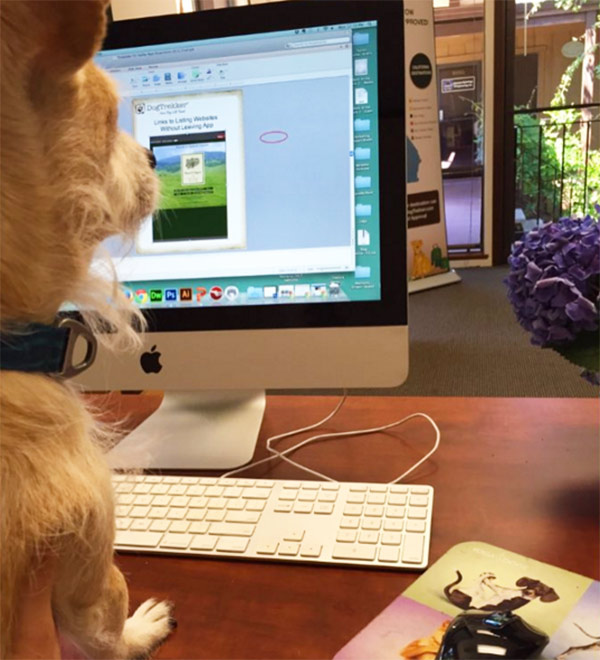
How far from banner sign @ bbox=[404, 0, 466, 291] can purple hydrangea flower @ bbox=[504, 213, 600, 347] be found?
2652 mm

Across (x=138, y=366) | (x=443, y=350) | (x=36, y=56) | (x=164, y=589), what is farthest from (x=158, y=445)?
(x=443, y=350)

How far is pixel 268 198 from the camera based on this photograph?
750 millimetres

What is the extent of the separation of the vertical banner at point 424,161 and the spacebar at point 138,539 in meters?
2.89

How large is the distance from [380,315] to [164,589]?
0.36 m

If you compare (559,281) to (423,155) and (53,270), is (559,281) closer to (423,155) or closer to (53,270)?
(53,270)

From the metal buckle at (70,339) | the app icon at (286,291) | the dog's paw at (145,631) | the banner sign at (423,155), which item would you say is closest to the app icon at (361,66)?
the app icon at (286,291)

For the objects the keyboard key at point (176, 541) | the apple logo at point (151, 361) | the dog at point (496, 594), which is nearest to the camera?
the dog at point (496, 594)

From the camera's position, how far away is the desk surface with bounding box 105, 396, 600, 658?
0.48 m

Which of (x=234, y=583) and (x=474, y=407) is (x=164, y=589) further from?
(x=474, y=407)

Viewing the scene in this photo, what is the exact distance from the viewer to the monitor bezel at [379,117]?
0.70m

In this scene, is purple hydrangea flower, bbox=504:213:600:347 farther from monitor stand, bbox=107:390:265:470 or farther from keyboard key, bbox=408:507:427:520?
monitor stand, bbox=107:390:265:470

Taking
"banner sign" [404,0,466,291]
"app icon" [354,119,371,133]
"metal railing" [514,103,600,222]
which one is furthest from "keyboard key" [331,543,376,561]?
"metal railing" [514,103,600,222]

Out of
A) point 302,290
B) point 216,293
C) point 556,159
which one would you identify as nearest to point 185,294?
point 216,293

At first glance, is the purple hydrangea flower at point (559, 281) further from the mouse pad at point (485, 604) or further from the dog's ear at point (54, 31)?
the dog's ear at point (54, 31)
